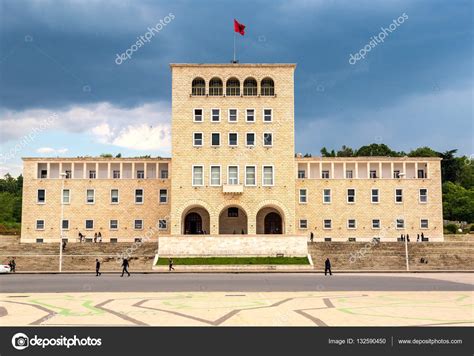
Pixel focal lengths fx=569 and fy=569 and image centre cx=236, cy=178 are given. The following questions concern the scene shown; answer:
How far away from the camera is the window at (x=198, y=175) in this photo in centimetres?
5812

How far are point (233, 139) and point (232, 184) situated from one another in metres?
4.68

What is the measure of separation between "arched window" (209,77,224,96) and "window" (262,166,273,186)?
9.12m

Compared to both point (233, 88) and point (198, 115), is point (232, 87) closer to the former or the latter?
point (233, 88)

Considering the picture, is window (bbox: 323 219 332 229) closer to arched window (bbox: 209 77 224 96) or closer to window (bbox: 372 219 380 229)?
window (bbox: 372 219 380 229)

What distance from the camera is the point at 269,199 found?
58125mm

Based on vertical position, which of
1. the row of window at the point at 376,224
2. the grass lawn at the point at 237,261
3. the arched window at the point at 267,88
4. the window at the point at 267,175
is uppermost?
the arched window at the point at 267,88

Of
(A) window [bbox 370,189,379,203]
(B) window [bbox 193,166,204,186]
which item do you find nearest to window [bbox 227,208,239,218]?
(B) window [bbox 193,166,204,186]

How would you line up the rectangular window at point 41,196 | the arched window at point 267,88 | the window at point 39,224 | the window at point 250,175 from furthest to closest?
the rectangular window at point 41,196 → the window at point 39,224 → the arched window at point 267,88 → the window at point 250,175

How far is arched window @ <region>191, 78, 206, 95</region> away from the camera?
5925 cm

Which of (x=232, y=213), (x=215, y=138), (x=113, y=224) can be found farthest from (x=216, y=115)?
(x=113, y=224)

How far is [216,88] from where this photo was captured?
194ft

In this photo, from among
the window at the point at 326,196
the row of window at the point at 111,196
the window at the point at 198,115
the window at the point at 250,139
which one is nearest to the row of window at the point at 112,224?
the row of window at the point at 111,196

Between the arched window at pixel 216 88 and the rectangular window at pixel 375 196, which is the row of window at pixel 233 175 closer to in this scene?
the arched window at pixel 216 88

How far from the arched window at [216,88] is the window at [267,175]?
912 cm
